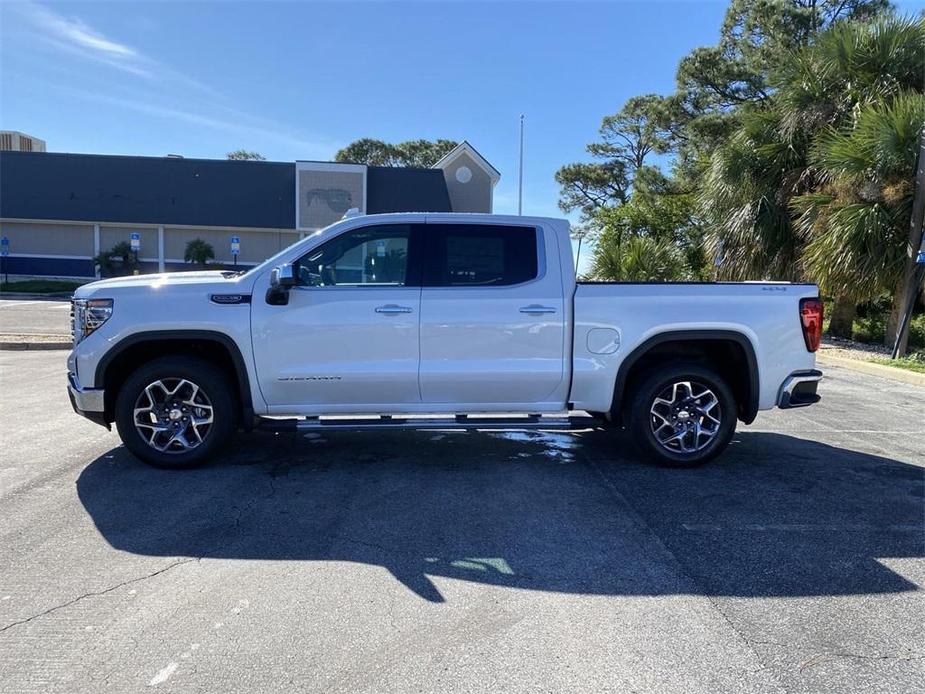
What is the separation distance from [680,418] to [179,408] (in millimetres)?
4098

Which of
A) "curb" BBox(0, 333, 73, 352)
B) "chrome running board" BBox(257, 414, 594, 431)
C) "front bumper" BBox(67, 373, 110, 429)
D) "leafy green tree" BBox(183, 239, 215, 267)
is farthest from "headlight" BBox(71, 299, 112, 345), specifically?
"leafy green tree" BBox(183, 239, 215, 267)

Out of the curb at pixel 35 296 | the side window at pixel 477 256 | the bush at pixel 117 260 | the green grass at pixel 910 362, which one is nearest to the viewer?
the side window at pixel 477 256

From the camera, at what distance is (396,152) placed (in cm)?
6425

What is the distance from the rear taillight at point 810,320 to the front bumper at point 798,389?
0.23m

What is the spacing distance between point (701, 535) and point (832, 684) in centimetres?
151

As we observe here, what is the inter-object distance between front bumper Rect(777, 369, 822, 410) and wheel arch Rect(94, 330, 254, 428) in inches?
171

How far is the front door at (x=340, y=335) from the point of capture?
5.32 m

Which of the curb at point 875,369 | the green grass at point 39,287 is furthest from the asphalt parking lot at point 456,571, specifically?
the green grass at point 39,287

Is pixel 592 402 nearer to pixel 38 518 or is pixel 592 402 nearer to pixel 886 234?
pixel 38 518

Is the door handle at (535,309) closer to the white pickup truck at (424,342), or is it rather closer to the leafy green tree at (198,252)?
the white pickup truck at (424,342)

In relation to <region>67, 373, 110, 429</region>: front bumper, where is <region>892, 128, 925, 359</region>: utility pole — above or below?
above

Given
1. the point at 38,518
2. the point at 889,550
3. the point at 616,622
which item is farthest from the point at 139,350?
the point at 889,550

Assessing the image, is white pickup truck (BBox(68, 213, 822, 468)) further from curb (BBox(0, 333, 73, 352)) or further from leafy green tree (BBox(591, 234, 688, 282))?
leafy green tree (BBox(591, 234, 688, 282))

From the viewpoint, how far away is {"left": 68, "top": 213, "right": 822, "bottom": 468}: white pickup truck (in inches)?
209
